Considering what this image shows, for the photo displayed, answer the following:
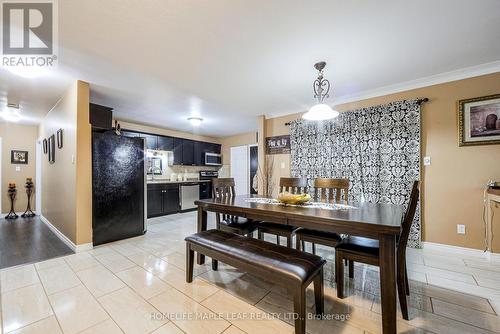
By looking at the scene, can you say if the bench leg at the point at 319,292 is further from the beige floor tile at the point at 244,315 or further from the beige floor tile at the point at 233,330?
the beige floor tile at the point at 233,330

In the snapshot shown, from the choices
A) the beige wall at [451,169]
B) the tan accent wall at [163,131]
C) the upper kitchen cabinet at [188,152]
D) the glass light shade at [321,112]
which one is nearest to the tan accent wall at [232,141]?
the tan accent wall at [163,131]

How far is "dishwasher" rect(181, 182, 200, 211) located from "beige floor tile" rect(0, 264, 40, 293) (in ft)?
10.6

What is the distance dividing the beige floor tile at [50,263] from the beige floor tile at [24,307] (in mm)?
487

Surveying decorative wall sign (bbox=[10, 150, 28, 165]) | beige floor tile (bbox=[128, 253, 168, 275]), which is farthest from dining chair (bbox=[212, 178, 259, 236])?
decorative wall sign (bbox=[10, 150, 28, 165])

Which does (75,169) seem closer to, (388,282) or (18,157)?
(388,282)

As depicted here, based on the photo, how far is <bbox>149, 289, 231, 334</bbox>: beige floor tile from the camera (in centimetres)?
144

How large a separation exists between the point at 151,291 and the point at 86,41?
249cm

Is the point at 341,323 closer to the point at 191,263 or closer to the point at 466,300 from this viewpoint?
the point at 466,300

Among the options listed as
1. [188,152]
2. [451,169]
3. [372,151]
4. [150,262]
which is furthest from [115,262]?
[451,169]

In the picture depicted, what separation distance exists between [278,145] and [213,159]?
10.1ft

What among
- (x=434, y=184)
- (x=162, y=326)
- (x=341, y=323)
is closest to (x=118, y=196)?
(x=162, y=326)

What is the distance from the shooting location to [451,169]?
2.77 m

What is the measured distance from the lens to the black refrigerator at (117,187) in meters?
3.04

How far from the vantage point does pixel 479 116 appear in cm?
260
